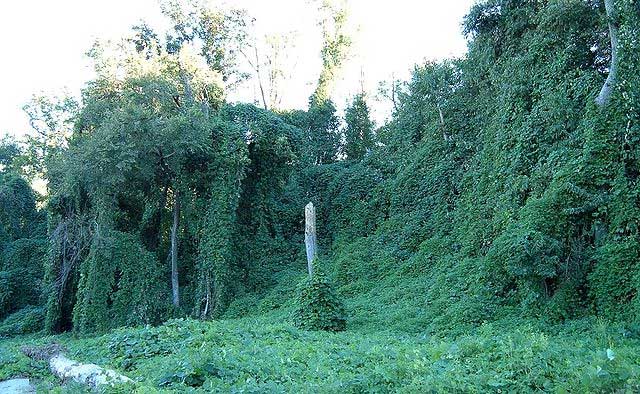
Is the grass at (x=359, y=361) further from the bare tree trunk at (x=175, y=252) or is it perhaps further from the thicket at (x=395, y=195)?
the bare tree trunk at (x=175, y=252)

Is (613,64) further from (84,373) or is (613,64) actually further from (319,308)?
(84,373)

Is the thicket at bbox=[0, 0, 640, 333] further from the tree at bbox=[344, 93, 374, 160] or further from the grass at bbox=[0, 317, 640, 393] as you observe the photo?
the tree at bbox=[344, 93, 374, 160]

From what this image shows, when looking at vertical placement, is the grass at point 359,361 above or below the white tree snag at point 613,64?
below

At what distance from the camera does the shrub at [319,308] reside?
1082 cm

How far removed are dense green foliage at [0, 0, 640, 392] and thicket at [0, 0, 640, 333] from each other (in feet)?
0.17

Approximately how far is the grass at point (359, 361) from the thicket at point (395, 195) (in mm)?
1412

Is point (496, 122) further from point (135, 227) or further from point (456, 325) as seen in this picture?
point (135, 227)

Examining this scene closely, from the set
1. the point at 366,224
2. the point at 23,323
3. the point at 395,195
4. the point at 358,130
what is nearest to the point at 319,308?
the point at 395,195

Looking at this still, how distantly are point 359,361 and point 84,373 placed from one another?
3.76 m

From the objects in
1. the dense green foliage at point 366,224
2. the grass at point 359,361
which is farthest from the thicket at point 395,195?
the grass at point 359,361

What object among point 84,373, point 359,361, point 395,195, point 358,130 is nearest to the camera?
point 359,361

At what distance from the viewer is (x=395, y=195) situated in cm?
1727

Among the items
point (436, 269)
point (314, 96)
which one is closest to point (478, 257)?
point (436, 269)

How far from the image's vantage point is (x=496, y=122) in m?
13.2
